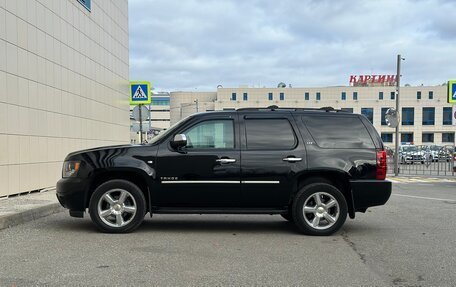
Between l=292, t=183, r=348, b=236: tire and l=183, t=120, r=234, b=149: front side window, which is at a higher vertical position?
l=183, t=120, r=234, b=149: front side window

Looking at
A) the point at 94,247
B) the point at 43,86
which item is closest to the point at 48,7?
the point at 43,86

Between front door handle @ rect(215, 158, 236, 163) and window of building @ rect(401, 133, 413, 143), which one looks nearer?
front door handle @ rect(215, 158, 236, 163)

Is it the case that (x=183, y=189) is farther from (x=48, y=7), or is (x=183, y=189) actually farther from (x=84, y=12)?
(x=84, y=12)

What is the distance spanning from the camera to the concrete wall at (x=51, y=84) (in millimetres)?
10031

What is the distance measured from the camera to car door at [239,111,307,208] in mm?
6816

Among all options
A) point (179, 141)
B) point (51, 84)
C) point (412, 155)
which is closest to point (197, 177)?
point (179, 141)

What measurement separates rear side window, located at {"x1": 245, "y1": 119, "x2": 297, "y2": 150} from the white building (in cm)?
7925

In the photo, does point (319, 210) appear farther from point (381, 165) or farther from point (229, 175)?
point (229, 175)

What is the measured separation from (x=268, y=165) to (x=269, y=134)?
52 cm

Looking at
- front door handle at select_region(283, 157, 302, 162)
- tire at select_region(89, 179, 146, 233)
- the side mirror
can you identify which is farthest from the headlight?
front door handle at select_region(283, 157, 302, 162)

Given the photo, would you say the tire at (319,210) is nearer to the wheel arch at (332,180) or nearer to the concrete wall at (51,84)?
the wheel arch at (332,180)

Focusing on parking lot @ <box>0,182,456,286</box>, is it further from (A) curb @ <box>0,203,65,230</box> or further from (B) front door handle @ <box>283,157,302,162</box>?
Answer: (B) front door handle @ <box>283,157,302,162</box>

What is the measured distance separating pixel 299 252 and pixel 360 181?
172 cm

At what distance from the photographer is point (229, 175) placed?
680 cm
